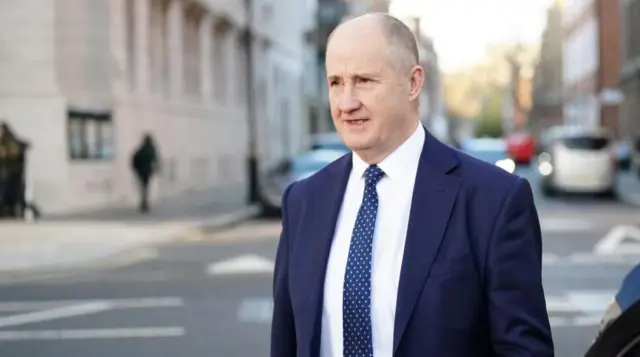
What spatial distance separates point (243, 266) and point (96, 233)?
5.76 m

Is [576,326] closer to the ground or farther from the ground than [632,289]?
closer to the ground

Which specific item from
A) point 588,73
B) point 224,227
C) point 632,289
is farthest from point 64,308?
point 588,73

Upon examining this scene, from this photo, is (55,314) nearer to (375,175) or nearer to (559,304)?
(559,304)

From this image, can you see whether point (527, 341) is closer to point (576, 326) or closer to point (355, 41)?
point (355, 41)

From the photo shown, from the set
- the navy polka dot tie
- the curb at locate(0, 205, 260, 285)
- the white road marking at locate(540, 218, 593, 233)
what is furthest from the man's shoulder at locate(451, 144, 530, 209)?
the white road marking at locate(540, 218, 593, 233)

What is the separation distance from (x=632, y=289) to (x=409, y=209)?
78 cm

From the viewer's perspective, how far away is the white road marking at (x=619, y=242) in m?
17.5

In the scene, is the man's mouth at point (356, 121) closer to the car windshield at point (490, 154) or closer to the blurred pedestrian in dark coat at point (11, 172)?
the blurred pedestrian in dark coat at point (11, 172)

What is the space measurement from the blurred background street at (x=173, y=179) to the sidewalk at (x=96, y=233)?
5 centimetres

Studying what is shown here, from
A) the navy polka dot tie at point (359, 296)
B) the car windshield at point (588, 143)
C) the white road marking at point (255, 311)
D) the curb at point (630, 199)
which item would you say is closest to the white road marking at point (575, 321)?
the white road marking at point (255, 311)

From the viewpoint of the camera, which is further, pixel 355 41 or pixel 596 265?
pixel 596 265

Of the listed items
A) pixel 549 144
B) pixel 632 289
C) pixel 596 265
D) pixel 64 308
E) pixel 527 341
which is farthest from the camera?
pixel 549 144

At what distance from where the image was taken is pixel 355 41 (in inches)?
118

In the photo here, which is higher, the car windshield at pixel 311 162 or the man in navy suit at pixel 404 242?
the man in navy suit at pixel 404 242
